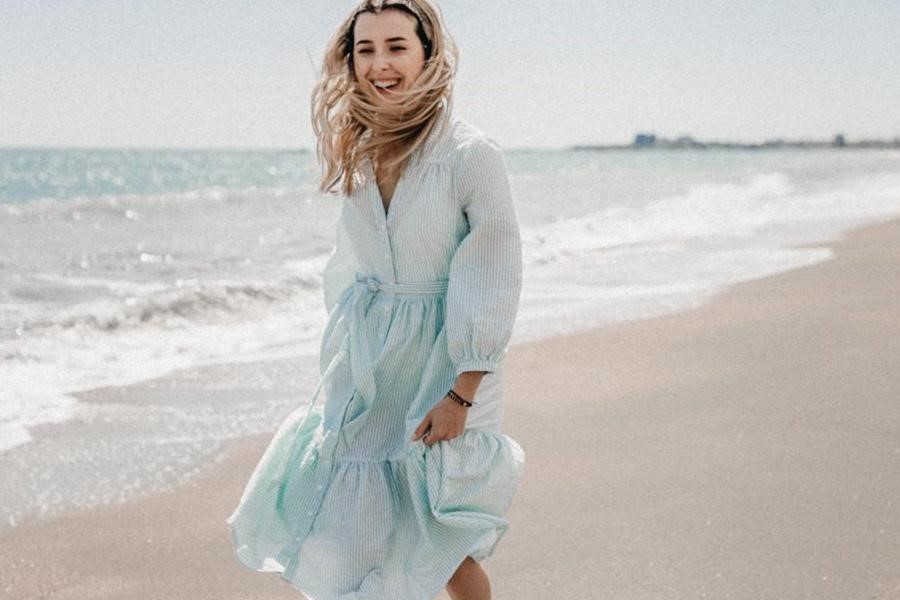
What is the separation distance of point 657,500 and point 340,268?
2.00 meters

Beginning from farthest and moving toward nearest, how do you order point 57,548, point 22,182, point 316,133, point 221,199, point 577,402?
point 22,182 < point 221,199 < point 577,402 < point 57,548 < point 316,133

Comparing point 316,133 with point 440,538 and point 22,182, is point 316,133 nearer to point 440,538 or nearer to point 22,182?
point 440,538

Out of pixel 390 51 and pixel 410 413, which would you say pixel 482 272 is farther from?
pixel 390 51

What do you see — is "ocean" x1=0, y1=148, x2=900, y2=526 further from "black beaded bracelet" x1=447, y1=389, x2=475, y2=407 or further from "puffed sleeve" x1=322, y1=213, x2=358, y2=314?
"black beaded bracelet" x1=447, y1=389, x2=475, y2=407

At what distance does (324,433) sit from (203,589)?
128cm

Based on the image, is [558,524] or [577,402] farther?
[577,402]

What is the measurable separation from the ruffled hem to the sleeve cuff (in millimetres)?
172

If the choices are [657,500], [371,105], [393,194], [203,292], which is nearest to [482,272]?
[393,194]

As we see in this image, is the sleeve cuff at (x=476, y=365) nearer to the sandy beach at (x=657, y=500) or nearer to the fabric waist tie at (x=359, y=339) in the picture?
the fabric waist tie at (x=359, y=339)

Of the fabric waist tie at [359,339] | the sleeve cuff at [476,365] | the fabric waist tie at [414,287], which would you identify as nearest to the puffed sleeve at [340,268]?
the fabric waist tie at [359,339]

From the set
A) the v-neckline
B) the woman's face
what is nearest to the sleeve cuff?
the v-neckline

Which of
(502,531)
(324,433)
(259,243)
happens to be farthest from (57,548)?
(259,243)

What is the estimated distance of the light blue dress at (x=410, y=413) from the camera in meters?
2.36

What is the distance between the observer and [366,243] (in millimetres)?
2568
